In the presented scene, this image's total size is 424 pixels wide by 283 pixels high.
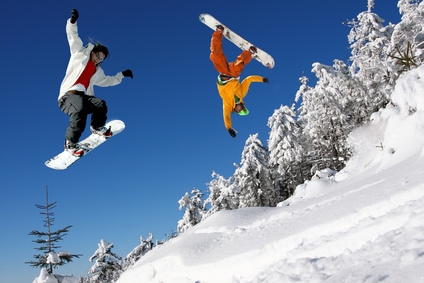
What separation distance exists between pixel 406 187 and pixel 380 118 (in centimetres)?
1159

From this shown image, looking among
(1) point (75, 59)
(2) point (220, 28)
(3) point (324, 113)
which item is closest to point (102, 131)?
(1) point (75, 59)

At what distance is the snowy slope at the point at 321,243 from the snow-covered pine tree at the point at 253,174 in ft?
65.4

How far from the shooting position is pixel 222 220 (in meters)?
7.86

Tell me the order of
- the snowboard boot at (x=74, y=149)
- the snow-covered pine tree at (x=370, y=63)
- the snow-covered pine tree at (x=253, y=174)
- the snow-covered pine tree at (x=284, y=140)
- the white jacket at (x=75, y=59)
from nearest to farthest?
the white jacket at (x=75, y=59)
the snowboard boot at (x=74, y=149)
the snow-covered pine tree at (x=370, y=63)
the snow-covered pine tree at (x=284, y=140)
the snow-covered pine tree at (x=253, y=174)

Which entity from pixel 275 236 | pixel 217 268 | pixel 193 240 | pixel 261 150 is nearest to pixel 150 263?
pixel 193 240

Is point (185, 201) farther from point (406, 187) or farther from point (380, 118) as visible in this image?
point (406, 187)

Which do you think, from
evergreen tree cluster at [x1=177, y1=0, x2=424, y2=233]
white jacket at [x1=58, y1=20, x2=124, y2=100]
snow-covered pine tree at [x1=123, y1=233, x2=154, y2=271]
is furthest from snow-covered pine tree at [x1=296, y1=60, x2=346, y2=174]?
white jacket at [x1=58, y1=20, x2=124, y2=100]

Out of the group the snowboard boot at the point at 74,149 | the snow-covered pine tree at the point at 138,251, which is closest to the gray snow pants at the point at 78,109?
the snowboard boot at the point at 74,149

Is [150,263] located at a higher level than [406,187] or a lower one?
higher

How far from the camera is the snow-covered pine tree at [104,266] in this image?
29.8 m

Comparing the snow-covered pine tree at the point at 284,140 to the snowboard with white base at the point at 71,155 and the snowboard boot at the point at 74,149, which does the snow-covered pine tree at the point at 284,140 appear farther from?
the snowboard boot at the point at 74,149

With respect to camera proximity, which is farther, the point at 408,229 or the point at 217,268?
the point at 217,268

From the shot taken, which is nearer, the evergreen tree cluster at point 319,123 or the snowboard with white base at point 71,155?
the snowboard with white base at point 71,155

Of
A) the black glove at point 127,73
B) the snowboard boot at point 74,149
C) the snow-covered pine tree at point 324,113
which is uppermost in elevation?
the snow-covered pine tree at point 324,113
